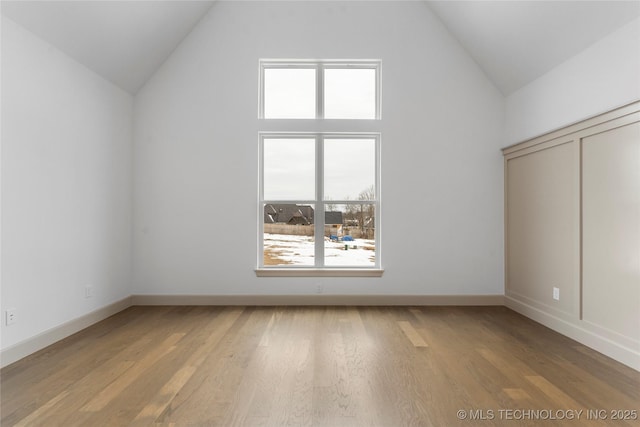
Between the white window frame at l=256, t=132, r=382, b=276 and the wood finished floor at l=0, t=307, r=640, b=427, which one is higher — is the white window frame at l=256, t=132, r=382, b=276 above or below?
above

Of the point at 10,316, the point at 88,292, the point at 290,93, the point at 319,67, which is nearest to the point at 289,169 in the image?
the point at 290,93

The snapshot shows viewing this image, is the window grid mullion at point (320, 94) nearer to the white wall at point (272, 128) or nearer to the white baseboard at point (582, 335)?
the white wall at point (272, 128)

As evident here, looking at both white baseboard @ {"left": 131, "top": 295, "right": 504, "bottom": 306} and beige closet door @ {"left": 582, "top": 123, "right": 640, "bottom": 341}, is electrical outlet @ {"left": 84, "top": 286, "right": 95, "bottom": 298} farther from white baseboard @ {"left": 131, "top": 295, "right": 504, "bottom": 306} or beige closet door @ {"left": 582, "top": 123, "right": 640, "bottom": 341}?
beige closet door @ {"left": 582, "top": 123, "right": 640, "bottom": 341}

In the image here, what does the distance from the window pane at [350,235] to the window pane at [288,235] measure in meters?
0.23

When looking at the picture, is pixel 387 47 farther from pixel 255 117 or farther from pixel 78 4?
pixel 78 4

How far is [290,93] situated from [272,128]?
1.73 feet

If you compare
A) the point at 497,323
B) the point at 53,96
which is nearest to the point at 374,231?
the point at 497,323

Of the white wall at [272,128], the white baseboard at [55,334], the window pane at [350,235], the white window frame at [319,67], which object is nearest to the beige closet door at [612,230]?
the white wall at [272,128]

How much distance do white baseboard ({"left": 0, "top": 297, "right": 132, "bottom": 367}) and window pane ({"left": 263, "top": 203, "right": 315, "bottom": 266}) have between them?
1.77 meters

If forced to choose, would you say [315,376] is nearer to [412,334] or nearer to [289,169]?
[412,334]

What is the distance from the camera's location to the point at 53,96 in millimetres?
3225

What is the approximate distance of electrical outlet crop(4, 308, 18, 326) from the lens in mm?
2756

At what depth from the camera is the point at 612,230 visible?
2.95 meters

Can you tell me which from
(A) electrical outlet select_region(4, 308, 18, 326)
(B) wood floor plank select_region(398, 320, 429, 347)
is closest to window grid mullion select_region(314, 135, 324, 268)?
(B) wood floor plank select_region(398, 320, 429, 347)
